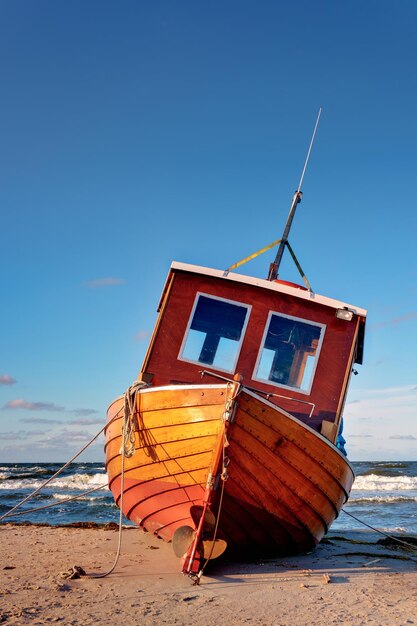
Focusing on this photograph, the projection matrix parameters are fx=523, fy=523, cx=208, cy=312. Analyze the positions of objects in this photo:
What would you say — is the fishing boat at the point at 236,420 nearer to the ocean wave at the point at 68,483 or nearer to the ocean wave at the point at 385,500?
the ocean wave at the point at 385,500

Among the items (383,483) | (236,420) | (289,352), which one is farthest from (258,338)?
(383,483)

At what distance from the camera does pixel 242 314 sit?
768 centimetres

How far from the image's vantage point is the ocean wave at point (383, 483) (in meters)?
27.2

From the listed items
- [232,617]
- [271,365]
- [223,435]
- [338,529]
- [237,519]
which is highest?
[271,365]

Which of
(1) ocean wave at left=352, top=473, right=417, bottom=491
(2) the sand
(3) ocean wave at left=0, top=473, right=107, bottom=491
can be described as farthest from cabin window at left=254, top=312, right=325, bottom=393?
(1) ocean wave at left=352, top=473, right=417, bottom=491

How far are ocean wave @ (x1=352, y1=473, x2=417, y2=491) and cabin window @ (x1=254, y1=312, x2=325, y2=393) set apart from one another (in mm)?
21791

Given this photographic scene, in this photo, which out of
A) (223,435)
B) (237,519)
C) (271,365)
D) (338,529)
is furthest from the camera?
(338,529)

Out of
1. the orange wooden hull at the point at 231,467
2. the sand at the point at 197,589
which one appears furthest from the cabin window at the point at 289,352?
the sand at the point at 197,589

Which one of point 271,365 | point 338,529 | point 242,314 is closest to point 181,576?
point 271,365

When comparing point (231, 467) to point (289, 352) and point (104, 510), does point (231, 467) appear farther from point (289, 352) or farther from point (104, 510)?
point (104, 510)

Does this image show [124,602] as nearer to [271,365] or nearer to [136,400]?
[136,400]

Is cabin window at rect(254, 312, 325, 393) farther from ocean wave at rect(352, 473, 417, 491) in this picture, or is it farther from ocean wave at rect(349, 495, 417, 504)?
ocean wave at rect(352, 473, 417, 491)

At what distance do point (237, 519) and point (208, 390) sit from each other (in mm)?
1626

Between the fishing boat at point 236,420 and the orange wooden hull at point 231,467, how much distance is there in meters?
0.01
